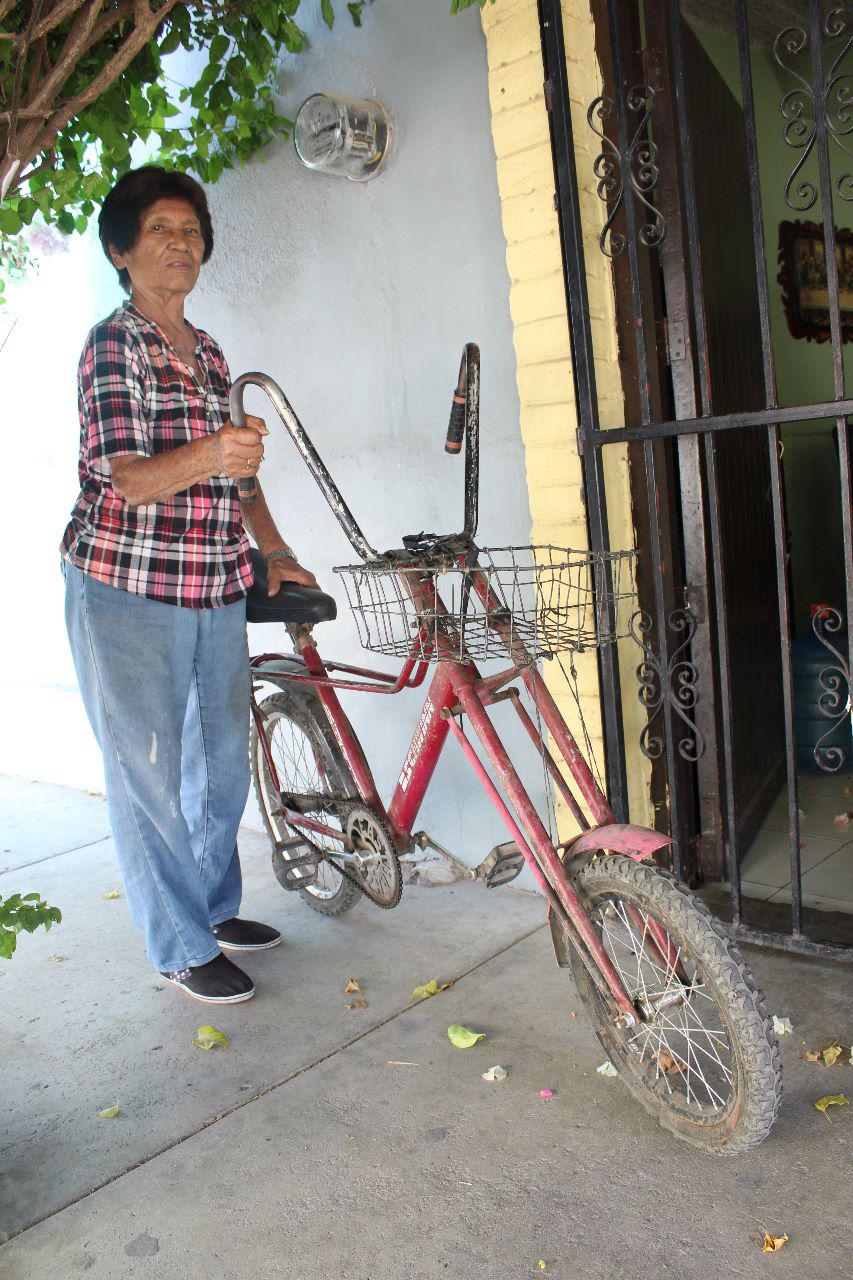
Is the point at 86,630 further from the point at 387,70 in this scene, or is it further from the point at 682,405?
the point at 387,70

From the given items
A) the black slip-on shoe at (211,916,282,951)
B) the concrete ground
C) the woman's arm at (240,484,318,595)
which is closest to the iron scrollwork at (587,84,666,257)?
the woman's arm at (240,484,318,595)

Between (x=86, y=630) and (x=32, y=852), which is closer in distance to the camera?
(x=86, y=630)

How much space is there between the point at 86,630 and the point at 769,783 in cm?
254

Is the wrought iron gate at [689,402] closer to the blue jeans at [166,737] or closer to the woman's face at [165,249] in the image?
the woman's face at [165,249]

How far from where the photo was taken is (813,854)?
3.59 meters

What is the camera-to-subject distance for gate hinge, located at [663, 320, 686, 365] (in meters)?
3.07

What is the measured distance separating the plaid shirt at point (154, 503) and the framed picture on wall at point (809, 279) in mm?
3346

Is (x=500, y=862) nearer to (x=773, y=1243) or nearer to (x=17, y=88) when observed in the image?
(x=773, y=1243)

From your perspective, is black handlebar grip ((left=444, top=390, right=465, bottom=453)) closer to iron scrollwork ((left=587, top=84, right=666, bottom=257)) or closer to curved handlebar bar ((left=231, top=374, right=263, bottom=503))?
curved handlebar bar ((left=231, top=374, right=263, bottom=503))

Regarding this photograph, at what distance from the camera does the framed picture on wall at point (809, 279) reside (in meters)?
5.20

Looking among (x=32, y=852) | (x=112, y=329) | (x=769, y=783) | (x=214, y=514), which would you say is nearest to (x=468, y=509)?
(x=214, y=514)

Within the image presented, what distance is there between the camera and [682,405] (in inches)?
120

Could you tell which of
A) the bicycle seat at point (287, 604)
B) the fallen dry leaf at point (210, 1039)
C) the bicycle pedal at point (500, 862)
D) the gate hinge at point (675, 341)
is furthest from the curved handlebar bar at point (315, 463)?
the fallen dry leaf at point (210, 1039)

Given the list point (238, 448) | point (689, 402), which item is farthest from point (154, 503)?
point (689, 402)
